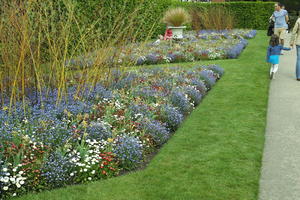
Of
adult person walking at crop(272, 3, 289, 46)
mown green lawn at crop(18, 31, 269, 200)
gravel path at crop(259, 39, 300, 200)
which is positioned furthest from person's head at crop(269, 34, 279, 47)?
adult person walking at crop(272, 3, 289, 46)

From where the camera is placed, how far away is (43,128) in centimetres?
525

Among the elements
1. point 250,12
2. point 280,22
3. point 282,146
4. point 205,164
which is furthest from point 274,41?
point 250,12

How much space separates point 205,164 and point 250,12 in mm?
25870

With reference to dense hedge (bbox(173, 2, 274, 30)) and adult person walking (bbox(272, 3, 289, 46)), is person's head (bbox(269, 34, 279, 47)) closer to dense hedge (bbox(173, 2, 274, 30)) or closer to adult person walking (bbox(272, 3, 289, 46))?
adult person walking (bbox(272, 3, 289, 46))

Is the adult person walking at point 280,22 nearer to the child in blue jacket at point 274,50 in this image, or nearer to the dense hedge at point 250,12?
the child in blue jacket at point 274,50

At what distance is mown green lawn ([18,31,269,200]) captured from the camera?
4.25 m

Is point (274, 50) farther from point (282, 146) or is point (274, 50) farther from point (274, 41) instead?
point (282, 146)

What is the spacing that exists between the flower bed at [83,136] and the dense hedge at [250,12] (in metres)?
23.1

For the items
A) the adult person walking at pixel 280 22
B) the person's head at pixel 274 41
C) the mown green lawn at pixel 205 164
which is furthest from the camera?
the adult person walking at pixel 280 22

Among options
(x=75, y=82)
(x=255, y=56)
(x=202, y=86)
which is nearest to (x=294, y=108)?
(x=202, y=86)

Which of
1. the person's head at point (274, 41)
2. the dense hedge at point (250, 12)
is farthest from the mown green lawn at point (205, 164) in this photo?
the dense hedge at point (250, 12)

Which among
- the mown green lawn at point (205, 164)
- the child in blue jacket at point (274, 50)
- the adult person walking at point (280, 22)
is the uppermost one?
the adult person walking at point (280, 22)

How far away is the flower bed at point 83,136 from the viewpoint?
14.6ft

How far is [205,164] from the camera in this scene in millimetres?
5027
